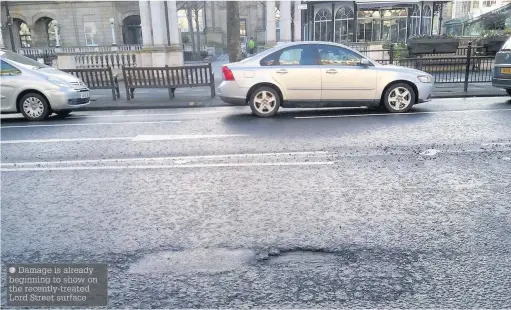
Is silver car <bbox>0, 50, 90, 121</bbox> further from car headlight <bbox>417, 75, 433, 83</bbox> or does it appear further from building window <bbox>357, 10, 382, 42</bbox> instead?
building window <bbox>357, 10, 382, 42</bbox>

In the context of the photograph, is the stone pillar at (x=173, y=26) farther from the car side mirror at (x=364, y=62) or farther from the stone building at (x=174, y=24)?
the car side mirror at (x=364, y=62)

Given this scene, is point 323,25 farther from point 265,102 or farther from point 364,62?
point 265,102

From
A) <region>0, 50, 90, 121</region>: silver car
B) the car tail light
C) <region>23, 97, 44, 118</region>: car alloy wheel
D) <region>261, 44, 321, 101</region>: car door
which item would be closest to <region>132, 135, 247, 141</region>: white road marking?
the car tail light

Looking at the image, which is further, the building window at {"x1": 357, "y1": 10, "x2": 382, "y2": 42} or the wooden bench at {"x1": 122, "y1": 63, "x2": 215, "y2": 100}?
the building window at {"x1": 357, "y1": 10, "x2": 382, "y2": 42}

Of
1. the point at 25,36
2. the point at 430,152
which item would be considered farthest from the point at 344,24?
the point at 25,36

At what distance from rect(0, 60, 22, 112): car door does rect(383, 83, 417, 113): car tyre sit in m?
8.46

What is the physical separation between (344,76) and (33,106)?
7.26 metres

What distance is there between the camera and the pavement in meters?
2.79

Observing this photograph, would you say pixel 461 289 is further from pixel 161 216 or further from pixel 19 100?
pixel 19 100

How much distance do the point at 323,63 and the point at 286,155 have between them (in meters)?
3.90

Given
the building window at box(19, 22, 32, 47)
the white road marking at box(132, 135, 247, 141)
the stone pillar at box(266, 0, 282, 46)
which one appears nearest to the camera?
the white road marking at box(132, 135, 247, 141)

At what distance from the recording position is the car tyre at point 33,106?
9867 mm

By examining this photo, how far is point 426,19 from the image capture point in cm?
2984

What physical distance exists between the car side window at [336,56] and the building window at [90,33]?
144ft
